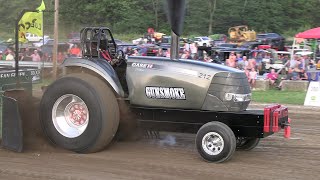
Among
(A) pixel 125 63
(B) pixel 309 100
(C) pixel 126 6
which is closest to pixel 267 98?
(B) pixel 309 100

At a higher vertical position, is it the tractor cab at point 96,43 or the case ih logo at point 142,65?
the tractor cab at point 96,43

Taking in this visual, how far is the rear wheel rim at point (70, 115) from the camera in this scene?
19.2ft

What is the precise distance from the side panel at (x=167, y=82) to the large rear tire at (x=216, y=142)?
0.37m

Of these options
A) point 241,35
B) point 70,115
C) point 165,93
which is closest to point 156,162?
point 165,93

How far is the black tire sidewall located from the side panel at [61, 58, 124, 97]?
241 millimetres

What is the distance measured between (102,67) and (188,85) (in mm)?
1110

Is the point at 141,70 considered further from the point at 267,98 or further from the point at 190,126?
the point at 267,98

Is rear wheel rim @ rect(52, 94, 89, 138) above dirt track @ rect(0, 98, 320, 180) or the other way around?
above

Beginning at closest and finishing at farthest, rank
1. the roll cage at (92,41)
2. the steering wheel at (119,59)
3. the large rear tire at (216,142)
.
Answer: the large rear tire at (216,142) < the roll cage at (92,41) < the steering wheel at (119,59)

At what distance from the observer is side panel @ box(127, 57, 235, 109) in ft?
18.3

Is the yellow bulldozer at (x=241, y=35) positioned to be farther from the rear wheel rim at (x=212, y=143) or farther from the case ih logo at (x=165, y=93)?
the rear wheel rim at (x=212, y=143)

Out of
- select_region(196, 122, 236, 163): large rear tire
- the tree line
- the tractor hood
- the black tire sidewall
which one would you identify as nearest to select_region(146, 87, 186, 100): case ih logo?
the tractor hood

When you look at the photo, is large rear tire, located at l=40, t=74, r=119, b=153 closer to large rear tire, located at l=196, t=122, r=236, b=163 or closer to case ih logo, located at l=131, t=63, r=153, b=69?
case ih logo, located at l=131, t=63, r=153, b=69

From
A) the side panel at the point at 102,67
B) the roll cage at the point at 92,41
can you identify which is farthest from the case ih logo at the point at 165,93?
the roll cage at the point at 92,41
